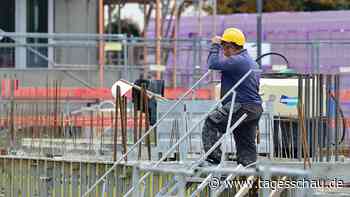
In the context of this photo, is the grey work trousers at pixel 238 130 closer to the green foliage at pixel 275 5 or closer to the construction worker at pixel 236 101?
the construction worker at pixel 236 101

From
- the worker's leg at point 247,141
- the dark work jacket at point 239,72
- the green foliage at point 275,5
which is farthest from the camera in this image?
the green foliage at point 275,5

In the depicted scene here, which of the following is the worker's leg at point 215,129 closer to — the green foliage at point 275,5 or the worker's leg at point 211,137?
the worker's leg at point 211,137

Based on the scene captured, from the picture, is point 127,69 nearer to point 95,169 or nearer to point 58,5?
point 58,5

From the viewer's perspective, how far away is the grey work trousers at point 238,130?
9.77 meters

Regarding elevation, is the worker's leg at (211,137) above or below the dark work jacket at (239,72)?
below

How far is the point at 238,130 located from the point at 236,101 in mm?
351

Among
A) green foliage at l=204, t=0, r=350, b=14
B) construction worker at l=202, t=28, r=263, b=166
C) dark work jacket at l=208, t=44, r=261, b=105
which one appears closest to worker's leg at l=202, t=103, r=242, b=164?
construction worker at l=202, t=28, r=263, b=166

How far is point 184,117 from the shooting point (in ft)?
35.9

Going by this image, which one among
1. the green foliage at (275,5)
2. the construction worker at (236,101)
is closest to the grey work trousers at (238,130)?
the construction worker at (236,101)

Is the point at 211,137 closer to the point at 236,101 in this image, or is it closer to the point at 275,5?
the point at 236,101

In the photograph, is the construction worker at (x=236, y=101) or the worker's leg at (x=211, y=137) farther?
the worker's leg at (x=211, y=137)

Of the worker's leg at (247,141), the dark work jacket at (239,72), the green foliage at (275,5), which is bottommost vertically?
the worker's leg at (247,141)

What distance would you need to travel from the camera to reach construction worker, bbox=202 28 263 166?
974cm

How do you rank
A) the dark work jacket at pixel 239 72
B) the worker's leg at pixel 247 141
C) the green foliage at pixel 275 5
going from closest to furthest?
the dark work jacket at pixel 239 72 < the worker's leg at pixel 247 141 < the green foliage at pixel 275 5
